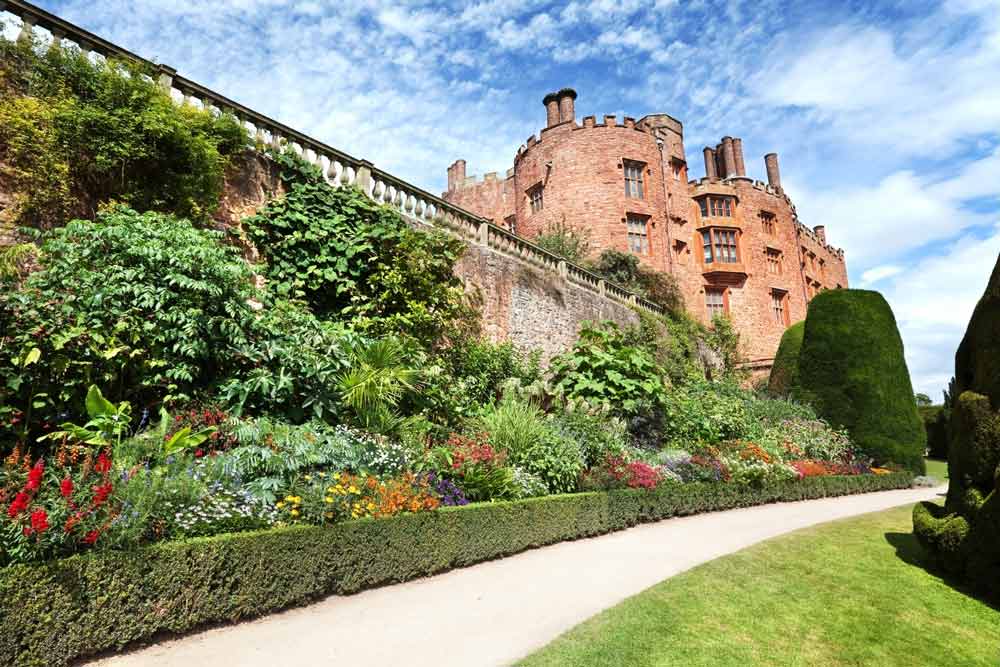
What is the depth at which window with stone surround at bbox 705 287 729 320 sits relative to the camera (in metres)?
28.9

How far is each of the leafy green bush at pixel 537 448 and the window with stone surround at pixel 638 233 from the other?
18720 mm

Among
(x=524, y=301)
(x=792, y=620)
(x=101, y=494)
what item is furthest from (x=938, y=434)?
(x=101, y=494)

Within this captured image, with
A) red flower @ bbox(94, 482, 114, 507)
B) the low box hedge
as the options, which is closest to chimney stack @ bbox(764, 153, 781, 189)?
the low box hedge

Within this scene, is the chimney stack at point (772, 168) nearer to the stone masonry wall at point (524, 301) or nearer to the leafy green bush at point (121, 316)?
the stone masonry wall at point (524, 301)

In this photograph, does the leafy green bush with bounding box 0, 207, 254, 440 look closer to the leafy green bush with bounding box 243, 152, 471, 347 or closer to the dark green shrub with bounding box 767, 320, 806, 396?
the leafy green bush with bounding box 243, 152, 471, 347

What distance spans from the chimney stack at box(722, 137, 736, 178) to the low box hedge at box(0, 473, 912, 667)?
31.9m

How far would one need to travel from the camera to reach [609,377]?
469 inches

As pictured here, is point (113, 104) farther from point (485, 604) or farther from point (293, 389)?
point (485, 604)

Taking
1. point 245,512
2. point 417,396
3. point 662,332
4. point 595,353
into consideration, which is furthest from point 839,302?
point 245,512

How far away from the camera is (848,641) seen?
413cm

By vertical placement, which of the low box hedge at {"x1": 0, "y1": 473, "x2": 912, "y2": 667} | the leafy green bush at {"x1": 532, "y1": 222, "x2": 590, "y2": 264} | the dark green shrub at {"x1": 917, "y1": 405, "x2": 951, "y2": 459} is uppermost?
the leafy green bush at {"x1": 532, "y1": 222, "x2": 590, "y2": 264}

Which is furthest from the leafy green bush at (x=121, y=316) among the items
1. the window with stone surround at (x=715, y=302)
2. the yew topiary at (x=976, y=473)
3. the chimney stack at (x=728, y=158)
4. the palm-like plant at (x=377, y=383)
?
the chimney stack at (x=728, y=158)

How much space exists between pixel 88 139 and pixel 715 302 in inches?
1103

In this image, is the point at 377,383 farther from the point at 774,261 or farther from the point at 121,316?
the point at 774,261
